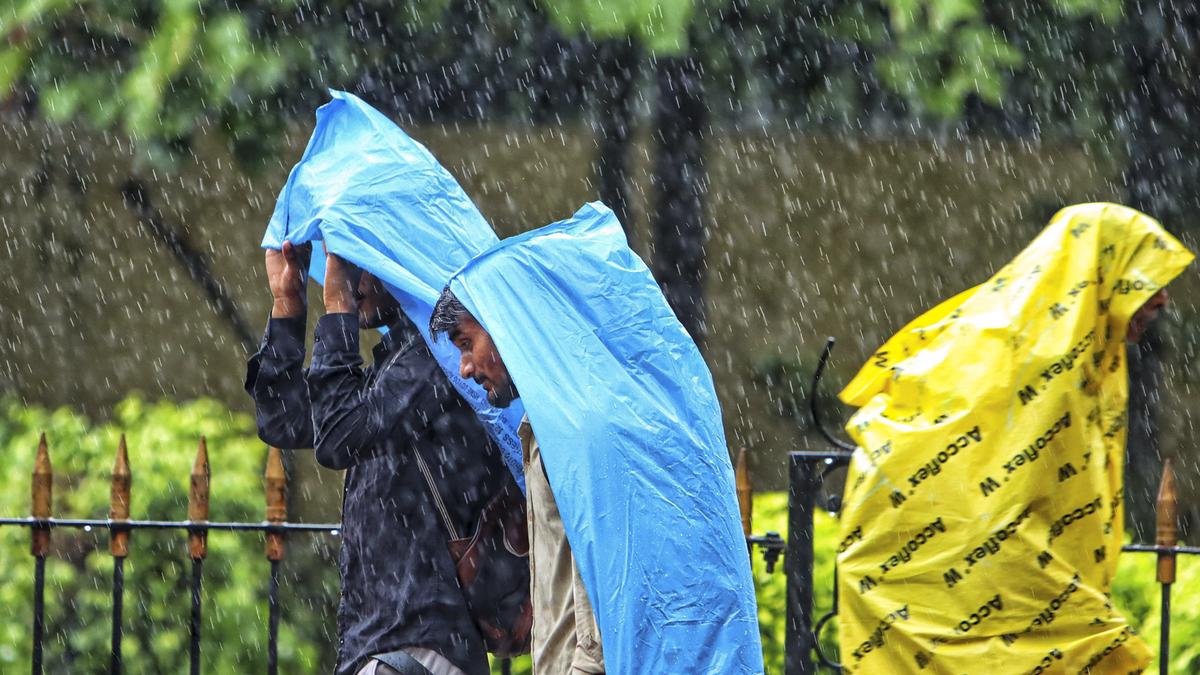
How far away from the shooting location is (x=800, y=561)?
4449mm

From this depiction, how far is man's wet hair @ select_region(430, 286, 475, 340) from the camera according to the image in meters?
3.40

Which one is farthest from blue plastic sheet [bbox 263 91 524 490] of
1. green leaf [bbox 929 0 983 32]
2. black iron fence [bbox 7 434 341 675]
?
green leaf [bbox 929 0 983 32]

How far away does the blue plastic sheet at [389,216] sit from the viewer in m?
3.58

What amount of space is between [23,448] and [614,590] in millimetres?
→ 3941

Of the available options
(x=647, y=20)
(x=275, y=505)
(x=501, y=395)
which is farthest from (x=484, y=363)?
(x=647, y=20)

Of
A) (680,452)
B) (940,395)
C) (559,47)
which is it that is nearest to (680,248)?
(559,47)

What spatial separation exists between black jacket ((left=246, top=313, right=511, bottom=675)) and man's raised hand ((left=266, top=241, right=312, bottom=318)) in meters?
0.06

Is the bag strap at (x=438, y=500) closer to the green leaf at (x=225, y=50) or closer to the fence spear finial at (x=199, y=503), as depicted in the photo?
the fence spear finial at (x=199, y=503)

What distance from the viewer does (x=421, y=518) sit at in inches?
136

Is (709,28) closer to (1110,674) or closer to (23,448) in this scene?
(23,448)

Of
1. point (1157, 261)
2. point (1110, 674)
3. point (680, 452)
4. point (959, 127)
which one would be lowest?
point (1110, 674)

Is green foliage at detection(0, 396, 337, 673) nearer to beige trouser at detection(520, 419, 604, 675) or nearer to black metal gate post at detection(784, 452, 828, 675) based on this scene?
black metal gate post at detection(784, 452, 828, 675)

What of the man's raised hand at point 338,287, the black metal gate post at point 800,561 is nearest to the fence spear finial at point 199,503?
the man's raised hand at point 338,287

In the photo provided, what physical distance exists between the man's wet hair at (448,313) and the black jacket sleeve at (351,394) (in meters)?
0.16
